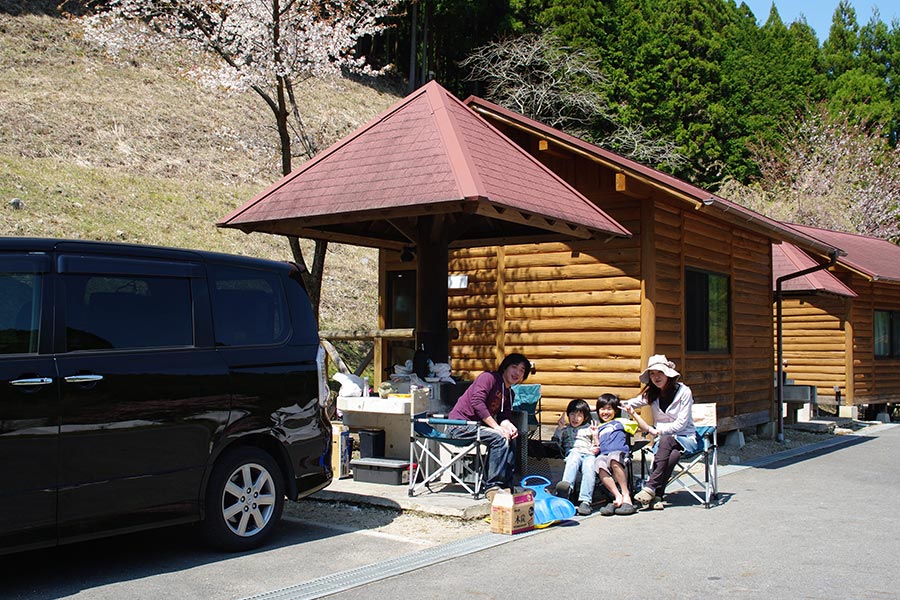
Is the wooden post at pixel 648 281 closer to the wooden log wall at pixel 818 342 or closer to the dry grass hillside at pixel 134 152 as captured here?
the dry grass hillside at pixel 134 152

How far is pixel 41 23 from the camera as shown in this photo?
35094mm

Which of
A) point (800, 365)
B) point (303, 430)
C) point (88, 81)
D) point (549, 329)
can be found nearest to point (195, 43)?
point (549, 329)

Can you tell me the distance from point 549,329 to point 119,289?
7.36m

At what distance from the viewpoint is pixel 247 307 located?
6.55m

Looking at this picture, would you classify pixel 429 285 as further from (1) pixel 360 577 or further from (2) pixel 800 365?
(2) pixel 800 365

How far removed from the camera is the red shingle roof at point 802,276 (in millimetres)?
18188

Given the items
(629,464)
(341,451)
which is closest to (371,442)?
(341,451)

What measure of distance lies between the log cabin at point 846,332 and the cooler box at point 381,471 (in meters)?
12.4

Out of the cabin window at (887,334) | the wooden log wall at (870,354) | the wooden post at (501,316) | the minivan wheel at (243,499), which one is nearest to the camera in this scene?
the minivan wheel at (243,499)

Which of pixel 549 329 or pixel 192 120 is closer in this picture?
pixel 549 329

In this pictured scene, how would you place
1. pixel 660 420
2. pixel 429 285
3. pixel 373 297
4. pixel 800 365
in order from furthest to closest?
pixel 373 297 < pixel 800 365 < pixel 429 285 < pixel 660 420

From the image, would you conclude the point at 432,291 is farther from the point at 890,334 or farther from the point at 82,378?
the point at 890,334

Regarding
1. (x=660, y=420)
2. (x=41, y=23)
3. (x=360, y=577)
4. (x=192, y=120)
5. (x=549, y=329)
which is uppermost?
(x=41, y=23)

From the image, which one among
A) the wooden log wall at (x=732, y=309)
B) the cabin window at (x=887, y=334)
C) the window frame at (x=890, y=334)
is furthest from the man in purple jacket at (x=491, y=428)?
the cabin window at (x=887, y=334)
